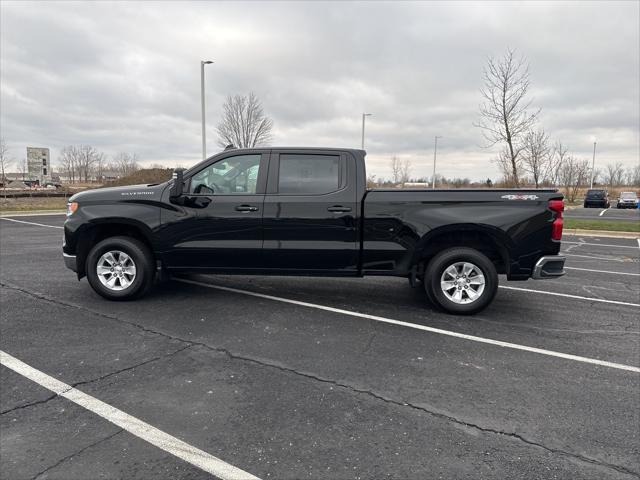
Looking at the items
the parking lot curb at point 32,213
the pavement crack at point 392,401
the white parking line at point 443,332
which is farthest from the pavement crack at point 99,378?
the parking lot curb at point 32,213

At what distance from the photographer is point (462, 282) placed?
528cm

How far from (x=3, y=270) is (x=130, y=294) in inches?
A: 137

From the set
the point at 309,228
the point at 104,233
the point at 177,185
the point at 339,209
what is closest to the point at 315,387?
the point at 309,228

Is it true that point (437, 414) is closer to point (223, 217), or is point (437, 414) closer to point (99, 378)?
point (99, 378)

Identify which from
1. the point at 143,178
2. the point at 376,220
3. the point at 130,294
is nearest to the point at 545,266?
the point at 376,220

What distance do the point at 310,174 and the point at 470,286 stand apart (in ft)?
8.00

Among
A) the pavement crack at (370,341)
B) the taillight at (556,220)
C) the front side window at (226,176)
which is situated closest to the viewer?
the pavement crack at (370,341)

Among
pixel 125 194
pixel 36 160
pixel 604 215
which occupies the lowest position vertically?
pixel 604 215

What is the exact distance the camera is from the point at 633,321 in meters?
5.23

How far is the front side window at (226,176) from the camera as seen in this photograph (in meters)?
5.47

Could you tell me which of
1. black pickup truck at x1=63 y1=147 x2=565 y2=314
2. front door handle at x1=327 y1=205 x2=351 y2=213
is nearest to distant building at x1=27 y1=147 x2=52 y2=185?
black pickup truck at x1=63 y1=147 x2=565 y2=314

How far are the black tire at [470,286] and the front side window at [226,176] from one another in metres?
2.58

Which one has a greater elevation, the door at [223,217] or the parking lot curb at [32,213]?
the door at [223,217]

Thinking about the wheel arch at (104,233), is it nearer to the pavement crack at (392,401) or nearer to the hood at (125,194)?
the hood at (125,194)
